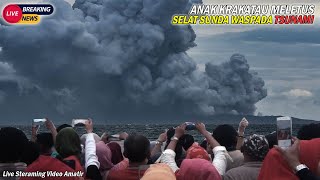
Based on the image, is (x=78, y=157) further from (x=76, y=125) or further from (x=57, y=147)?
(x=76, y=125)

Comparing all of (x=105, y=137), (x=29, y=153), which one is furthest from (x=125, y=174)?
(x=105, y=137)

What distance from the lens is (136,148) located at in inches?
218

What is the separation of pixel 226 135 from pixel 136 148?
152 centimetres

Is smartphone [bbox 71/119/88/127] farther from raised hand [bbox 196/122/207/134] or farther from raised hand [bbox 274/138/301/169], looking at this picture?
raised hand [bbox 274/138/301/169]

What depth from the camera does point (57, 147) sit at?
5801 mm

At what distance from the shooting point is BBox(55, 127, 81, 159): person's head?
18.8ft

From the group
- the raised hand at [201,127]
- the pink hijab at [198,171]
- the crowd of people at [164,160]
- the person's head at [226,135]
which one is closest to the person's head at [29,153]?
the crowd of people at [164,160]

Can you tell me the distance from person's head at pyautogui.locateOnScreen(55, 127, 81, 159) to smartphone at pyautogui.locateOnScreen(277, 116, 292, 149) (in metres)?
2.46

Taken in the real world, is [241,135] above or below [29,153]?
above

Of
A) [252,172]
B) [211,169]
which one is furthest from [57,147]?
[252,172]

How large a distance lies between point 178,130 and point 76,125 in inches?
58.0

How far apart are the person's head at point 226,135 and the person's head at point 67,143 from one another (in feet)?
6.35

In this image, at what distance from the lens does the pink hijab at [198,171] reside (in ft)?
16.8

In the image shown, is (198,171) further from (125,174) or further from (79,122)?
(79,122)
